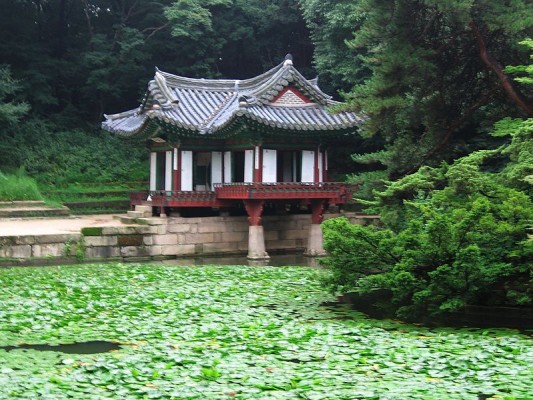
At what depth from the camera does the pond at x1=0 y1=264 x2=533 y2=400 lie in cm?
736

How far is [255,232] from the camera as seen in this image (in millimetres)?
22516

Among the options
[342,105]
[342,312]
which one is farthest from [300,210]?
[342,312]

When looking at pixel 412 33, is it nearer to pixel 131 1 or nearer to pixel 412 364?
pixel 412 364

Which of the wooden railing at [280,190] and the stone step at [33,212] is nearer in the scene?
the wooden railing at [280,190]

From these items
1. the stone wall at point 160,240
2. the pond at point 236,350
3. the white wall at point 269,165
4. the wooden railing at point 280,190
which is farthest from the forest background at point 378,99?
the stone wall at point 160,240

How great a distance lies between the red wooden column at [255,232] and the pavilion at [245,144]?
0.03 meters

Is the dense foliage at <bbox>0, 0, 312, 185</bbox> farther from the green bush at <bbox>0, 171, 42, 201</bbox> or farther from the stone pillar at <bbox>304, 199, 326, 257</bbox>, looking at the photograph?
the stone pillar at <bbox>304, 199, 326, 257</bbox>

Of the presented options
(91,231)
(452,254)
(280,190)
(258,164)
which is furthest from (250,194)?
(452,254)

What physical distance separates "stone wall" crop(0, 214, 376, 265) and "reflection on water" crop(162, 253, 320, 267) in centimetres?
63

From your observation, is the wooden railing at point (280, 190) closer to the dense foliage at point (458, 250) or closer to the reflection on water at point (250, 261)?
the reflection on water at point (250, 261)

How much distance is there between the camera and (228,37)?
38500 mm

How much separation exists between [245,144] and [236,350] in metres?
16.0

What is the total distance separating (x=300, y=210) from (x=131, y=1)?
18.9 metres

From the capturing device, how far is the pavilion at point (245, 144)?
2303 centimetres
